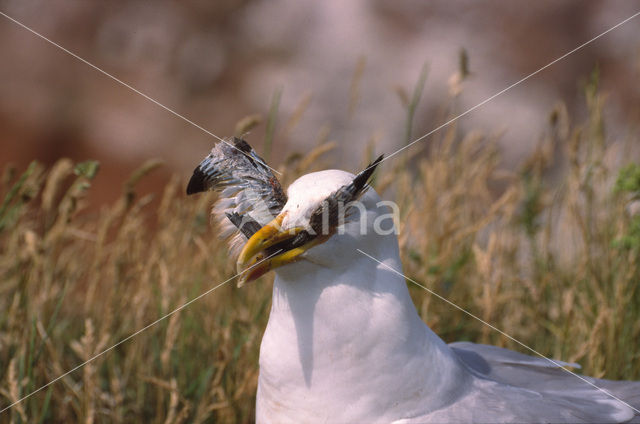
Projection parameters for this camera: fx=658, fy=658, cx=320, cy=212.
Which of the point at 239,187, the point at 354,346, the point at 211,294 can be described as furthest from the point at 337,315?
the point at 211,294

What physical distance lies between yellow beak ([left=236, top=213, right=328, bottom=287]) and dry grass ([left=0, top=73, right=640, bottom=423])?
52cm

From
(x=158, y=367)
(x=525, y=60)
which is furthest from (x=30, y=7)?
(x=158, y=367)

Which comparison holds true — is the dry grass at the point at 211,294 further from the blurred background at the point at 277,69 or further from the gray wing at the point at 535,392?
the blurred background at the point at 277,69

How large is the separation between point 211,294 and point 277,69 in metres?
2.69

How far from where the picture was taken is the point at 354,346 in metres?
1.22

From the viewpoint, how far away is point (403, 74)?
4.31 m

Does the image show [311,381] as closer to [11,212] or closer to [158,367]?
[158,367]

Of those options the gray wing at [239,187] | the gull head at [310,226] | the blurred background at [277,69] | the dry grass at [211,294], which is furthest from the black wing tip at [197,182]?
the blurred background at [277,69]

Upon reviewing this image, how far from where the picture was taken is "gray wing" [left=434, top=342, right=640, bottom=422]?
1266 millimetres

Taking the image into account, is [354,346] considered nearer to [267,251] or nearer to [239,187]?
[267,251]

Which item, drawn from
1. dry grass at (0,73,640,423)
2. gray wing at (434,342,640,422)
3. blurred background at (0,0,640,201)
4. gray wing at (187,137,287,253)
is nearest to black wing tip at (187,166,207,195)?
gray wing at (187,137,287,253)

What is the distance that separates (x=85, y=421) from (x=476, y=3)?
3888 millimetres

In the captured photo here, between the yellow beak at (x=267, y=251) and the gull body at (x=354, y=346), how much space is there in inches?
0.9

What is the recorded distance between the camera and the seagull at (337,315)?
1174mm
